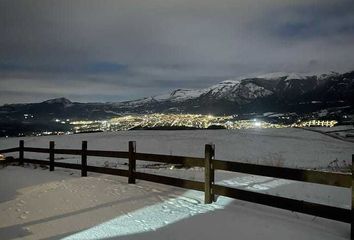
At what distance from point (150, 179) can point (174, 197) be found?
1.82 m

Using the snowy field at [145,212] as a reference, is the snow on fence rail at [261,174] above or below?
above

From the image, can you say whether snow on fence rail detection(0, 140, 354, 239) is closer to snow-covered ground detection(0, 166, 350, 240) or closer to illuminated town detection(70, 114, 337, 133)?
snow-covered ground detection(0, 166, 350, 240)

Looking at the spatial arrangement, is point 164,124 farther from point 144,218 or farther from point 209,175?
point 144,218

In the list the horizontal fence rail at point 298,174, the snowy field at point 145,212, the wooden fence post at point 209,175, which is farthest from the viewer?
the wooden fence post at point 209,175

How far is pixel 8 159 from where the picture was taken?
893 inches

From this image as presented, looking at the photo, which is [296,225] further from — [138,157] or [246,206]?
[138,157]

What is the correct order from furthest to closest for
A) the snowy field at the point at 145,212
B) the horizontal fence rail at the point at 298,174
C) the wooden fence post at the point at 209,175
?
the wooden fence post at the point at 209,175 → the snowy field at the point at 145,212 → the horizontal fence rail at the point at 298,174

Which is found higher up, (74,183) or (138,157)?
(138,157)

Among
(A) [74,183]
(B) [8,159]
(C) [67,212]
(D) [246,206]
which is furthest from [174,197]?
(B) [8,159]

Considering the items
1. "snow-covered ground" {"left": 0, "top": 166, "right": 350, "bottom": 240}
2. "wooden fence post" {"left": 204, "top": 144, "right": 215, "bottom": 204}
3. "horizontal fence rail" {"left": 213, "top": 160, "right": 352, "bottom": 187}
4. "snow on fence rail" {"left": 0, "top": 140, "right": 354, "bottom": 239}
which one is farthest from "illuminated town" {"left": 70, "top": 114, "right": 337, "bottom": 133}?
"horizontal fence rail" {"left": 213, "top": 160, "right": 352, "bottom": 187}

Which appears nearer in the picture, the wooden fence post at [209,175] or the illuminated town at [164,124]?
the wooden fence post at [209,175]

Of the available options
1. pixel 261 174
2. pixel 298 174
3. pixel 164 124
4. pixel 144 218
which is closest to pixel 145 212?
pixel 144 218

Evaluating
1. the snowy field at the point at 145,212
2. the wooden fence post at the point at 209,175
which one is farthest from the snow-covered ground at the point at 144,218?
the wooden fence post at the point at 209,175

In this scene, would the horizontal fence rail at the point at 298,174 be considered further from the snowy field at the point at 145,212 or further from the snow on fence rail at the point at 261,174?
the snowy field at the point at 145,212
